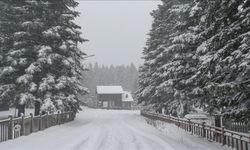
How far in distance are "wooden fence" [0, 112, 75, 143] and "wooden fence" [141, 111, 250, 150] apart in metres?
9.51

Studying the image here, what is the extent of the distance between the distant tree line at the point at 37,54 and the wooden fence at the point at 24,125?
115 centimetres

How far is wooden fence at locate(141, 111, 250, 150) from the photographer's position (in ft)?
46.9

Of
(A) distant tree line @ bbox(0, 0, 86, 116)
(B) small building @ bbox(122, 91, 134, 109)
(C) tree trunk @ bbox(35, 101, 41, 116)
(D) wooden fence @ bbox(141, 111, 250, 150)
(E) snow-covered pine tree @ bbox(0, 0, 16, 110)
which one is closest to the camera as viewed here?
(D) wooden fence @ bbox(141, 111, 250, 150)

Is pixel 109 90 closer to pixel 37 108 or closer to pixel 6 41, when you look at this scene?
pixel 37 108

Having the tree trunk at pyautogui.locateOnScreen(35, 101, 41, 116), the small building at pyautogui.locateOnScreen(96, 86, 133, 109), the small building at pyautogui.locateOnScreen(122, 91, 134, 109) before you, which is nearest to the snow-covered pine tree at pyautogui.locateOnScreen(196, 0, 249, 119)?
the tree trunk at pyautogui.locateOnScreen(35, 101, 41, 116)

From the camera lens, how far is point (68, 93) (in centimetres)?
3053

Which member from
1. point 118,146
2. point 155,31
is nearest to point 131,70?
point 155,31

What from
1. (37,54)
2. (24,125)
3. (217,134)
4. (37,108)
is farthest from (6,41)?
(217,134)

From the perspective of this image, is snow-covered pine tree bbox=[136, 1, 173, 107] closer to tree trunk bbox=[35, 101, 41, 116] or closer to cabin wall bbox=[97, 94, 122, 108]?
tree trunk bbox=[35, 101, 41, 116]

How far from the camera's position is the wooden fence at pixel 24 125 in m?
17.4

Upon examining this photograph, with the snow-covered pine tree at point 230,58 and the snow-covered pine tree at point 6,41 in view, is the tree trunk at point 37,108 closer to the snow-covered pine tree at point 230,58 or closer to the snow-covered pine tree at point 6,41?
the snow-covered pine tree at point 6,41

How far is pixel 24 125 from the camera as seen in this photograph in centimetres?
1995

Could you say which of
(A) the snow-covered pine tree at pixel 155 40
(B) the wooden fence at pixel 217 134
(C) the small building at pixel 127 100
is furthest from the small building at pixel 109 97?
(B) the wooden fence at pixel 217 134

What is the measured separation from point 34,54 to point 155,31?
1532cm
